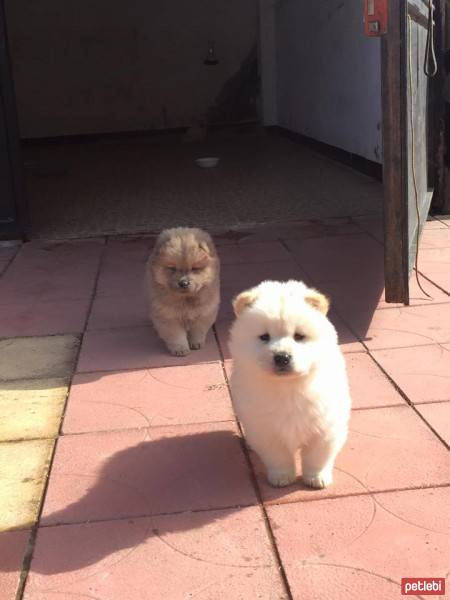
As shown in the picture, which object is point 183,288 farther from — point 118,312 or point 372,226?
point 372,226

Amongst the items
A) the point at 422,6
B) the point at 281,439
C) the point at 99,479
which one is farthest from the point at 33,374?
the point at 422,6

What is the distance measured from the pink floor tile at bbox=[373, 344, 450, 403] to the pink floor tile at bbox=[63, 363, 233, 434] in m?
A: 0.89

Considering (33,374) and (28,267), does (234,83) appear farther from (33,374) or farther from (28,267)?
(33,374)

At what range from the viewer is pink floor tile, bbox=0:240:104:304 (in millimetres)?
5738

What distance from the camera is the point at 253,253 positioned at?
6.62 meters

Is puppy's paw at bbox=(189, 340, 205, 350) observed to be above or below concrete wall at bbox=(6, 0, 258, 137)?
below

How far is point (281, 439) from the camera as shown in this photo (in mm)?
2812

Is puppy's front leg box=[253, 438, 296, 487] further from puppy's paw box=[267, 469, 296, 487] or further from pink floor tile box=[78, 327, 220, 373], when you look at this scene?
pink floor tile box=[78, 327, 220, 373]

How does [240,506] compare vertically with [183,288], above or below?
below

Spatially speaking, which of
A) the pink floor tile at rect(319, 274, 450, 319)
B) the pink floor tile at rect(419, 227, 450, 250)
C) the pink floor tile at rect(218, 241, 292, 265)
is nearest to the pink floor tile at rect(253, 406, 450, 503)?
the pink floor tile at rect(319, 274, 450, 319)

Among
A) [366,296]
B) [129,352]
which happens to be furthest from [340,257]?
[129,352]

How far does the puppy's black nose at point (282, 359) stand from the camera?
257cm

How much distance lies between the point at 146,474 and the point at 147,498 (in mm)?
183

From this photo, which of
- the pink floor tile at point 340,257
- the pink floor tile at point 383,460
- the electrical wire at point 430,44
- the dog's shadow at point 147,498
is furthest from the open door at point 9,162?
the pink floor tile at point 383,460
